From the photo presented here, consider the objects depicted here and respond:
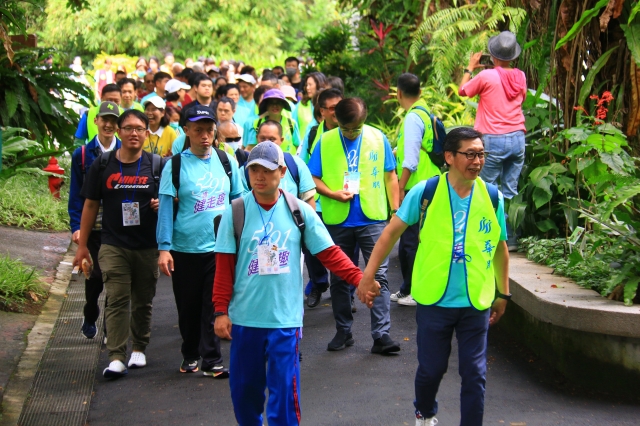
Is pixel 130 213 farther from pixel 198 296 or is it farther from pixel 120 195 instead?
pixel 198 296

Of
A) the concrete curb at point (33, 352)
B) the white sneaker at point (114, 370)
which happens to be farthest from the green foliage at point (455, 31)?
the white sneaker at point (114, 370)

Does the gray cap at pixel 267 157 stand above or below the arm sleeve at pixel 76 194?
above

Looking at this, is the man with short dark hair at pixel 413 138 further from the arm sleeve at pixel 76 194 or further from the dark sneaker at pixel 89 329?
the dark sneaker at pixel 89 329

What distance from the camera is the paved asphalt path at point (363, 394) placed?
5.84 metres

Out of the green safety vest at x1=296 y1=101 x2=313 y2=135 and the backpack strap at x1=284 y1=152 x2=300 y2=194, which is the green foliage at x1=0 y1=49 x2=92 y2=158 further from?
the backpack strap at x1=284 y1=152 x2=300 y2=194

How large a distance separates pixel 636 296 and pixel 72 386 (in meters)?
4.13

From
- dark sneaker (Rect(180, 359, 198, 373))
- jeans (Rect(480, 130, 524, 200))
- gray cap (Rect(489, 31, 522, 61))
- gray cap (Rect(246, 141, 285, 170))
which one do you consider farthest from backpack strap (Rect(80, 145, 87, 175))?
gray cap (Rect(489, 31, 522, 61))

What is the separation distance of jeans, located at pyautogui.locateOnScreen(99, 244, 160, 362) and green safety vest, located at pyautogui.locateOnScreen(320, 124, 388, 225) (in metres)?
1.50

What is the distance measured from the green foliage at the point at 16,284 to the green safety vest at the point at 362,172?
338 cm

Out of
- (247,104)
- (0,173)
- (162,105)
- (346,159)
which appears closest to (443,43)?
(247,104)

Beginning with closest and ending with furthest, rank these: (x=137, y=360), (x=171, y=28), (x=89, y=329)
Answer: (x=137, y=360) → (x=89, y=329) → (x=171, y=28)

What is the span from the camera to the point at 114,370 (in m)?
6.83

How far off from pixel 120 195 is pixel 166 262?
2.66ft


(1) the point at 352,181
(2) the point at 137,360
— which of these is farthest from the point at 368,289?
(2) the point at 137,360
